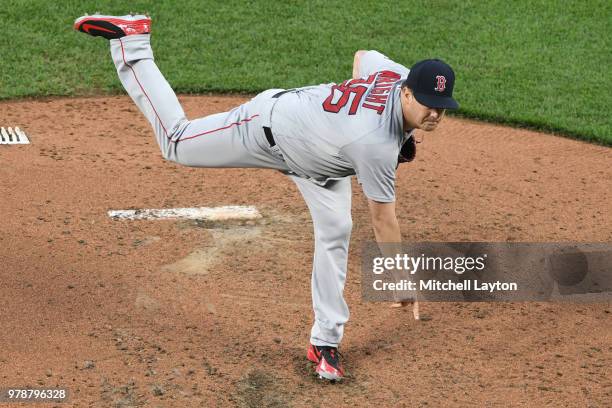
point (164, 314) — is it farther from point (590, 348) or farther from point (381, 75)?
point (590, 348)

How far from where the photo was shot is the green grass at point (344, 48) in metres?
10.6

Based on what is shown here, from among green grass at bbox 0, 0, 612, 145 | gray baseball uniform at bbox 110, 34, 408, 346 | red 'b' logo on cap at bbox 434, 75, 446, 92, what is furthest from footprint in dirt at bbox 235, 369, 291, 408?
green grass at bbox 0, 0, 612, 145

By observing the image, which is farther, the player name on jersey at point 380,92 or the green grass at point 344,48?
the green grass at point 344,48

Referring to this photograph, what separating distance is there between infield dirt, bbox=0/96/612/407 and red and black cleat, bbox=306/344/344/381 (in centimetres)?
7

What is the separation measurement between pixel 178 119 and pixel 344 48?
5.48 meters

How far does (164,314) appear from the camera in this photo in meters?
6.67

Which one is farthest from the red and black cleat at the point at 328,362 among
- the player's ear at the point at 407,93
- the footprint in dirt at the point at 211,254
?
the player's ear at the point at 407,93

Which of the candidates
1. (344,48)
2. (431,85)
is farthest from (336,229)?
(344,48)

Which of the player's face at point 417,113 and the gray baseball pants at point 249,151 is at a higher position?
the player's face at point 417,113

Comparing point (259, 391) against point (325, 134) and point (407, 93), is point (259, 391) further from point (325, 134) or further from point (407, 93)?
point (407, 93)

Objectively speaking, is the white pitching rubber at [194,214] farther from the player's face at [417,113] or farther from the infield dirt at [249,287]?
the player's face at [417,113]

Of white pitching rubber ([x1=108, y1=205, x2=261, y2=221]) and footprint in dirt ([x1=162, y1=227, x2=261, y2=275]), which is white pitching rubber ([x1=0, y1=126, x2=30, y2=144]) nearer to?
white pitching rubber ([x1=108, y1=205, x2=261, y2=221])

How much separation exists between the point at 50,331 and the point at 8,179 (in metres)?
2.45

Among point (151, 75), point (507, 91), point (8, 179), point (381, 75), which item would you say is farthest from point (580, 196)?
point (8, 179)
